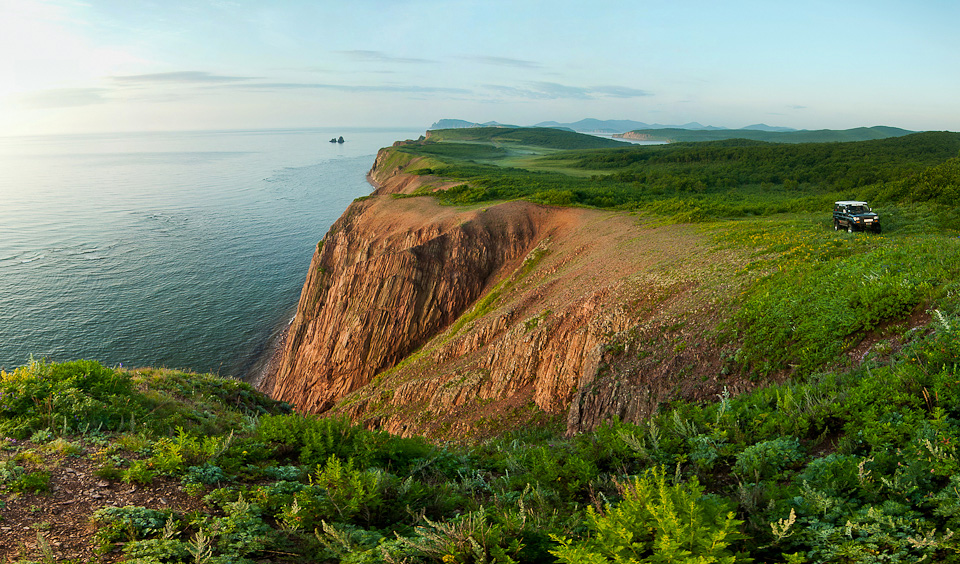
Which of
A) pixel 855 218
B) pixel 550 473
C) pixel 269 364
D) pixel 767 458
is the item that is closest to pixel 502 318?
pixel 550 473

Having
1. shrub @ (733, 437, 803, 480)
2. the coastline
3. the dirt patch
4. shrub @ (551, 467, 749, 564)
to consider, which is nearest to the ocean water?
the coastline

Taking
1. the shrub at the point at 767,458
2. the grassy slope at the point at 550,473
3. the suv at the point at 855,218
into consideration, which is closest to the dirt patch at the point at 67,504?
the grassy slope at the point at 550,473

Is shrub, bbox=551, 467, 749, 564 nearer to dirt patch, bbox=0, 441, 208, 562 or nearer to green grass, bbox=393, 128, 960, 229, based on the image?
dirt patch, bbox=0, 441, 208, 562

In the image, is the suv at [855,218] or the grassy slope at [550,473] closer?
the grassy slope at [550,473]

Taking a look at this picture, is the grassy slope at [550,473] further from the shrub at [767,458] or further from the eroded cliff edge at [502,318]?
the eroded cliff edge at [502,318]

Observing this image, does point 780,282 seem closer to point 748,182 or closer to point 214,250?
point 748,182

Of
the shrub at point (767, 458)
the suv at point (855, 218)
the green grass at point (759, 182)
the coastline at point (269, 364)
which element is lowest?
the coastline at point (269, 364)
